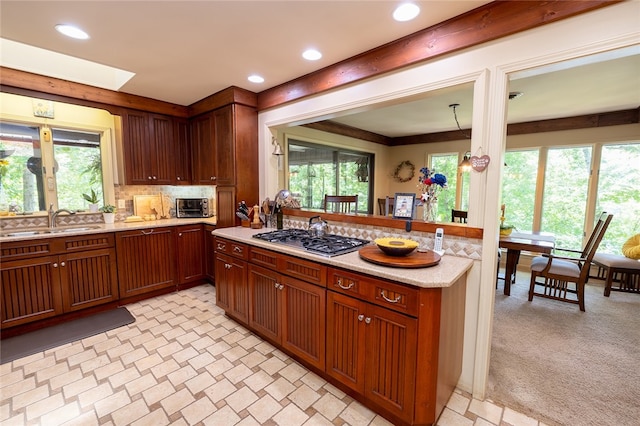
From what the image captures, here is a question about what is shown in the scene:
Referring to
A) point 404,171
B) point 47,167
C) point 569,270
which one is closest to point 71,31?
point 47,167

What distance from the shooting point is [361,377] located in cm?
173

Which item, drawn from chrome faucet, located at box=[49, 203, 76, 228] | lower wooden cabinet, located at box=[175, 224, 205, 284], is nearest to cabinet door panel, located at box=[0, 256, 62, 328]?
chrome faucet, located at box=[49, 203, 76, 228]

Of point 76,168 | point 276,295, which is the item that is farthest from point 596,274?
point 76,168

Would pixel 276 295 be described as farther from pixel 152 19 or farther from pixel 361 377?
pixel 152 19

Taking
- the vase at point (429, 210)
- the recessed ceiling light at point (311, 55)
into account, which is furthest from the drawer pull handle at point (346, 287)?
the recessed ceiling light at point (311, 55)

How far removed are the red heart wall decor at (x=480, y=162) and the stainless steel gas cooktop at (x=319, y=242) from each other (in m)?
0.99

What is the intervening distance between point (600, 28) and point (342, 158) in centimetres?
412

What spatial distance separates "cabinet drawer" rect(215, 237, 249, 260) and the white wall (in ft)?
6.00

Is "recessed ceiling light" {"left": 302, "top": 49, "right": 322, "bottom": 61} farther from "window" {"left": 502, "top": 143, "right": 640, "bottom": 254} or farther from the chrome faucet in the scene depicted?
"window" {"left": 502, "top": 143, "right": 640, "bottom": 254}

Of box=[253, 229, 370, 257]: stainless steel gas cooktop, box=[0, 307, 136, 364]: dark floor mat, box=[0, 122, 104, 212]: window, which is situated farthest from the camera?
box=[0, 122, 104, 212]: window

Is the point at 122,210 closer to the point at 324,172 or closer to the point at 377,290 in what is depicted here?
the point at 324,172

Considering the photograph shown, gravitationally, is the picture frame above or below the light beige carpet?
above

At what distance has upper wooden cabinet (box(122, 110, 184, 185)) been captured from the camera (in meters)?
3.47

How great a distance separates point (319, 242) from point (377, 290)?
779mm
